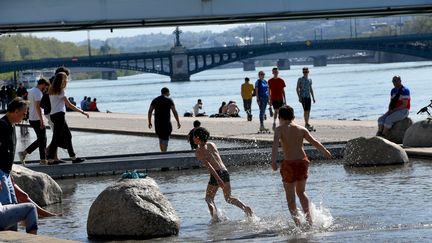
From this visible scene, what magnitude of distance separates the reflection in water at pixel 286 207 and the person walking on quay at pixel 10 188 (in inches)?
68.0

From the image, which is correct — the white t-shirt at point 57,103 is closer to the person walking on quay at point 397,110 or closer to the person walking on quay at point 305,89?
the person walking on quay at point 397,110

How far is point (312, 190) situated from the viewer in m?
15.4

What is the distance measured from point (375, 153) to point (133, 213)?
23.1 feet

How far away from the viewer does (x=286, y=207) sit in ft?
45.0

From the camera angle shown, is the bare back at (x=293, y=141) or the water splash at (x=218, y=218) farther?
the water splash at (x=218, y=218)

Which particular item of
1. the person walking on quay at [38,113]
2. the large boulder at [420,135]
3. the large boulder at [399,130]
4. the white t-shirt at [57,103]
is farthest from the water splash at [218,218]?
the large boulder at [399,130]

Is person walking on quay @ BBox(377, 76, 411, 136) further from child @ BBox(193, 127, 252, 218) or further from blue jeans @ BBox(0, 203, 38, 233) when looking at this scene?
blue jeans @ BBox(0, 203, 38, 233)

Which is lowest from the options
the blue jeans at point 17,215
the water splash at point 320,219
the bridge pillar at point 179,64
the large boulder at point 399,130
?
the bridge pillar at point 179,64

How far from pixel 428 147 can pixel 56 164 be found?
6239 millimetres

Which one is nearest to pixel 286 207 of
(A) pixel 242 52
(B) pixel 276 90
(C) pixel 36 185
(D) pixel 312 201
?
(D) pixel 312 201

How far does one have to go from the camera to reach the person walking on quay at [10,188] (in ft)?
33.2

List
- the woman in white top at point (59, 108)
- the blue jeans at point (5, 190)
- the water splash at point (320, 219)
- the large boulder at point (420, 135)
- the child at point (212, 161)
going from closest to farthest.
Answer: the blue jeans at point (5, 190), the water splash at point (320, 219), the child at point (212, 161), the woman in white top at point (59, 108), the large boulder at point (420, 135)

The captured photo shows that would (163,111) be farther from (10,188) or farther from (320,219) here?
(10,188)

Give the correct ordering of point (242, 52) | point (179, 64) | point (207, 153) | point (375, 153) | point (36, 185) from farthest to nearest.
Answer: point (179, 64)
point (242, 52)
point (375, 153)
point (36, 185)
point (207, 153)
